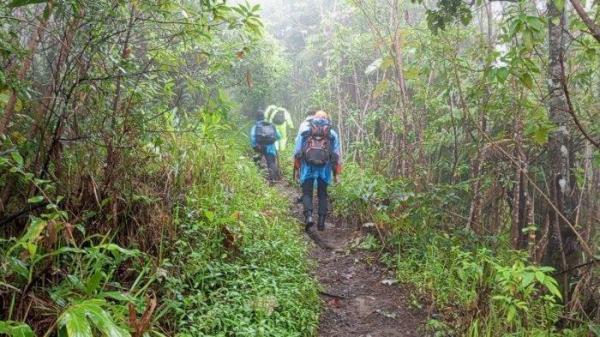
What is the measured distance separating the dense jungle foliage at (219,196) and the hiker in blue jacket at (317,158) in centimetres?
60

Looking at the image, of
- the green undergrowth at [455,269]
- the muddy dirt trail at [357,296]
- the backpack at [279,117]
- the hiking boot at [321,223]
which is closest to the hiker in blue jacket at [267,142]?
the backpack at [279,117]

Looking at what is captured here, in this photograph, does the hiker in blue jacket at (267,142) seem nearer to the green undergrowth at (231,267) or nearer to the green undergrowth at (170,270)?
the green undergrowth at (231,267)

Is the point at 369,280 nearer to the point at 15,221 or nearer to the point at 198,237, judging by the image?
the point at 198,237

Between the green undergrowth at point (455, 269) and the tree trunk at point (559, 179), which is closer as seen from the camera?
the green undergrowth at point (455, 269)

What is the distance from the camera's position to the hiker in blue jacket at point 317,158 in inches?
285

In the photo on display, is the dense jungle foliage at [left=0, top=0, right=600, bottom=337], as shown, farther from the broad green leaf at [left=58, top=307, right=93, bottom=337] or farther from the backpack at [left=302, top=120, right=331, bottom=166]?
the backpack at [left=302, top=120, right=331, bottom=166]

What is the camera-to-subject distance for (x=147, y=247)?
4.34m

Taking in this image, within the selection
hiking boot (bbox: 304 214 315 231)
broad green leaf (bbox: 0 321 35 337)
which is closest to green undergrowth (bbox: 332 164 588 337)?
hiking boot (bbox: 304 214 315 231)

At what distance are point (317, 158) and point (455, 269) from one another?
279 centimetres

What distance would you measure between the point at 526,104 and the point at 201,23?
311cm

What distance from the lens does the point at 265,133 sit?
10656 millimetres

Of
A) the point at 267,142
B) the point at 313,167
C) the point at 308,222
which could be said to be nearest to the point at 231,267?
the point at 308,222

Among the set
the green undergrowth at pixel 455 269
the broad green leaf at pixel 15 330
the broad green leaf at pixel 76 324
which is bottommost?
the green undergrowth at pixel 455 269

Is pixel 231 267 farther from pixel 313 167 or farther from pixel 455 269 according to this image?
pixel 313 167
